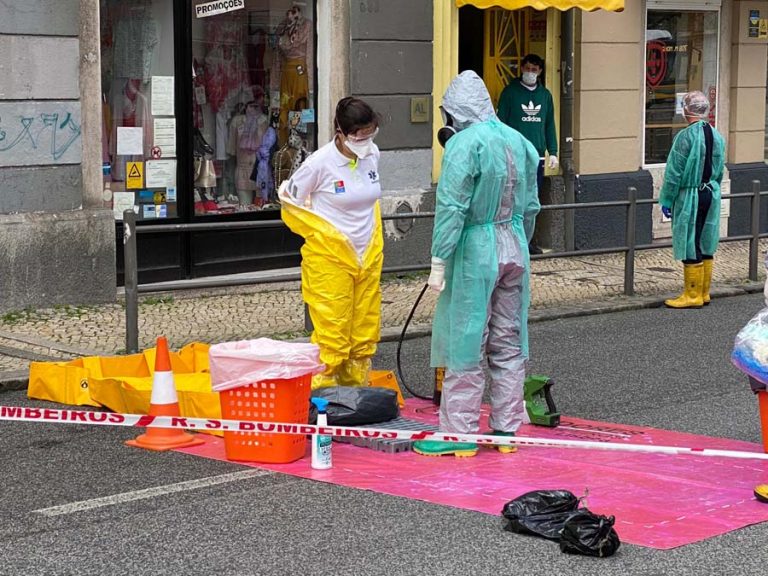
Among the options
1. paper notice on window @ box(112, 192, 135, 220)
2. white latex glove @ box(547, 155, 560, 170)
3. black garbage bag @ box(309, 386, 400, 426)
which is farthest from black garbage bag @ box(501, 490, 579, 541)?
white latex glove @ box(547, 155, 560, 170)

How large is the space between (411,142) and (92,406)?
6.70 m

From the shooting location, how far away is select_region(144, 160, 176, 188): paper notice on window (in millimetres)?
12672

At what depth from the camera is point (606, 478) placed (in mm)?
6664

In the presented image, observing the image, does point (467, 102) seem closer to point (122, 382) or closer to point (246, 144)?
point (122, 382)

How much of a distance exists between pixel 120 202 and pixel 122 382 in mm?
4831

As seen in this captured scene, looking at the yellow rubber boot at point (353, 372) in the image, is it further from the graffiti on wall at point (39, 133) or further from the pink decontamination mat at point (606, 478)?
the graffiti on wall at point (39, 133)

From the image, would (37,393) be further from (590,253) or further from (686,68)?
(686,68)

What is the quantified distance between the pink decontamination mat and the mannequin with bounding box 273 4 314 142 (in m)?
6.88

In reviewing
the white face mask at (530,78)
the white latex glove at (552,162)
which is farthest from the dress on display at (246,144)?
the white latex glove at (552,162)

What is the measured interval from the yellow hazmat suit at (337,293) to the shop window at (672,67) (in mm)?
9336

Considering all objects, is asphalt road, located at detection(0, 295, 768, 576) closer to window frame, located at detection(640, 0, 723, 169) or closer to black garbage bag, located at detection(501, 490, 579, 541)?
black garbage bag, located at detection(501, 490, 579, 541)

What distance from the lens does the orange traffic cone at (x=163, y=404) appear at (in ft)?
23.7

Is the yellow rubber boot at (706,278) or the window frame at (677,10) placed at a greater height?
the window frame at (677,10)

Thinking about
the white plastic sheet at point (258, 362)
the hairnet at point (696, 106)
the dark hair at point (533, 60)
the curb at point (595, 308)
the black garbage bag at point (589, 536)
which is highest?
the dark hair at point (533, 60)
